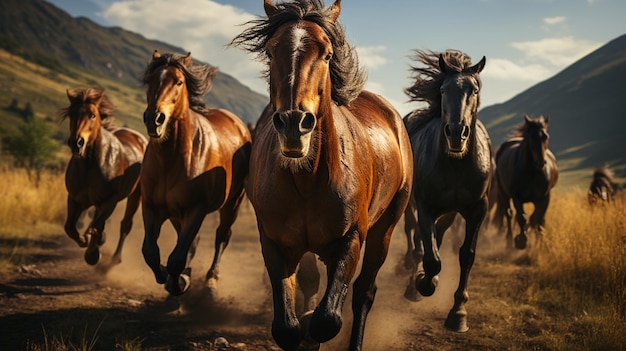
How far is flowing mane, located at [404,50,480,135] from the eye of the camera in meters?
5.51

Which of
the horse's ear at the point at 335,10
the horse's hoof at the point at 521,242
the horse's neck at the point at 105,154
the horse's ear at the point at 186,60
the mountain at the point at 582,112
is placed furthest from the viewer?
the mountain at the point at 582,112

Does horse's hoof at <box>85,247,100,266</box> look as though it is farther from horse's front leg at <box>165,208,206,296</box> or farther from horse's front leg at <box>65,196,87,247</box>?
horse's front leg at <box>165,208,206,296</box>

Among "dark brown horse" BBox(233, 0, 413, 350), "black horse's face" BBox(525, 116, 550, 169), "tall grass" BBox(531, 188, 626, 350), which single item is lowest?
"tall grass" BBox(531, 188, 626, 350)

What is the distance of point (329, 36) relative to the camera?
8.72ft

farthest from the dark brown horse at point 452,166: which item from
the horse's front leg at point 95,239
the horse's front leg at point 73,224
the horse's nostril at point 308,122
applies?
the horse's front leg at point 73,224

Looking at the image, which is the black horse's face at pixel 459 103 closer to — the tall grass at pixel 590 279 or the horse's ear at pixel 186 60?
the tall grass at pixel 590 279

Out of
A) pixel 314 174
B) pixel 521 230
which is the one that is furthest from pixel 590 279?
pixel 314 174

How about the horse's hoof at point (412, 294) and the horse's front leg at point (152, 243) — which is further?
the horse's hoof at point (412, 294)

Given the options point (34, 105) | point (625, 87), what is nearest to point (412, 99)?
point (34, 105)

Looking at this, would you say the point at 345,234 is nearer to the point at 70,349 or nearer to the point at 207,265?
the point at 70,349

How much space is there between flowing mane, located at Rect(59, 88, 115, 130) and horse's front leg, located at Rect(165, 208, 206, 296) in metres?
2.99

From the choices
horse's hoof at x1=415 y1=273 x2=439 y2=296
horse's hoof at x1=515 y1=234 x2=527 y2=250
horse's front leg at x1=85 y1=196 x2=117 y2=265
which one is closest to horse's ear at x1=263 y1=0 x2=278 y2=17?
horse's hoof at x1=415 y1=273 x2=439 y2=296

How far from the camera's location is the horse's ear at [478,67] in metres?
5.21

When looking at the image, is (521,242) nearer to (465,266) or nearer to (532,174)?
(532,174)
